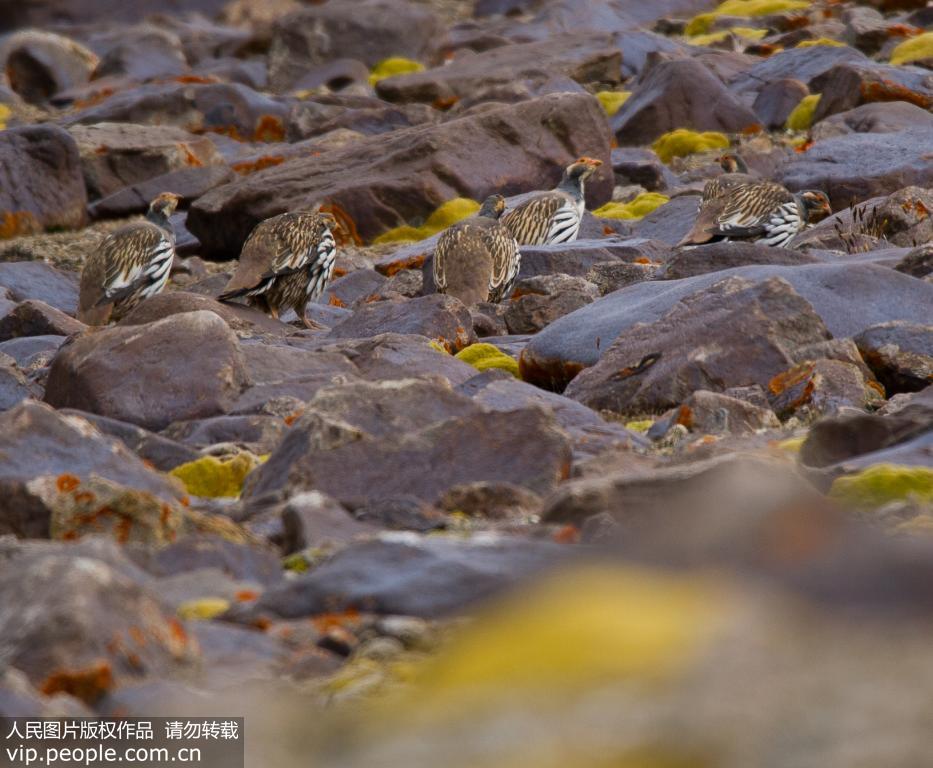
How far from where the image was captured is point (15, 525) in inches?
328

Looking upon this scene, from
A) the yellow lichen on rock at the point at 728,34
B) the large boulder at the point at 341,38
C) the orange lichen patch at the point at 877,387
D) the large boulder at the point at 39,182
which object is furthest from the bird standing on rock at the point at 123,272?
the large boulder at the point at 341,38

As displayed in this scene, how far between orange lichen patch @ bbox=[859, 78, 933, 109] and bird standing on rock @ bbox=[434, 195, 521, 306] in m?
11.9

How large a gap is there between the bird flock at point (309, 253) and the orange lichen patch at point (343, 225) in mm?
4304

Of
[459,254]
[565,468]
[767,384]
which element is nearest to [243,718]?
[565,468]

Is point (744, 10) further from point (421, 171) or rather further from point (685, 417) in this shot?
point (685, 417)

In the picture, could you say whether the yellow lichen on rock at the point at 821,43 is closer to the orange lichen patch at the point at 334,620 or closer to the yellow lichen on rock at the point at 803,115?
the yellow lichen on rock at the point at 803,115

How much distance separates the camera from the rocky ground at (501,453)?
3873mm

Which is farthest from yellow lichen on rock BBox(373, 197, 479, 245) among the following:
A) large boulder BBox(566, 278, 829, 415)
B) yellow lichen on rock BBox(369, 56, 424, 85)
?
yellow lichen on rock BBox(369, 56, 424, 85)

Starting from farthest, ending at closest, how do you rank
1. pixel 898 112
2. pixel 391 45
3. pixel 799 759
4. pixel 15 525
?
pixel 391 45, pixel 898 112, pixel 15 525, pixel 799 759

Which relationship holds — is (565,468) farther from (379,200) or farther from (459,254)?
(379,200)

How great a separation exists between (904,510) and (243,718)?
3721mm

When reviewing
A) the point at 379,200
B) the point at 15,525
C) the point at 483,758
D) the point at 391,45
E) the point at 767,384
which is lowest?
the point at 391,45

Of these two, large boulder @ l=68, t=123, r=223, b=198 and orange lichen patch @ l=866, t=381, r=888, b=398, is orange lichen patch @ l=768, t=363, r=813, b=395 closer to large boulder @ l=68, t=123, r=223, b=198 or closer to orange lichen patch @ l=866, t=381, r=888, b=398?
orange lichen patch @ l=866, t=381, r=888, b=398

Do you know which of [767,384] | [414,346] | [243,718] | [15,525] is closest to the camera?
[243,718]
